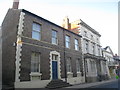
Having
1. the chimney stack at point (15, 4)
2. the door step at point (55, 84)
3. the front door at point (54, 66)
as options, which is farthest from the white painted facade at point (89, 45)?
the chimney stack at point (15, 4)

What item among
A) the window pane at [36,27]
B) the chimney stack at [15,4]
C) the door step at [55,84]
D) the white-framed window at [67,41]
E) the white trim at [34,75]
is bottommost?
the door step at [55,84]

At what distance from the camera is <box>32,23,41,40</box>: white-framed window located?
13.7 meters

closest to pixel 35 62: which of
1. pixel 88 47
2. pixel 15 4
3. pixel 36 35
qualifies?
pixel 36 35

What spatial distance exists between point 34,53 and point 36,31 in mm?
2516

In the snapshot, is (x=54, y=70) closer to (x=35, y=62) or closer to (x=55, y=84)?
(x=55, y=84)

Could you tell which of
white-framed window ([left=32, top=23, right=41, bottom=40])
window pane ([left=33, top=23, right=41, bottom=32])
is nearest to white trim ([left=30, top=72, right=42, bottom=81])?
white-framed window ([left=32, top=23, right=41, bottom=40])

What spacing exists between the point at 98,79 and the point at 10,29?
60.0 ft

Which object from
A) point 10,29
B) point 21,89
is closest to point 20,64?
point 21,89

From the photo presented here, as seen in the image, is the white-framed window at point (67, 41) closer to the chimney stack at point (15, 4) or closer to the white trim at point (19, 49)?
the white trim at point (19, 49)

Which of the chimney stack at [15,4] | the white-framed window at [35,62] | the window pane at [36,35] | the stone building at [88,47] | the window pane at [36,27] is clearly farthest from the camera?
the stone building at [88,47]

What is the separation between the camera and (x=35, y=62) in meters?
13.1

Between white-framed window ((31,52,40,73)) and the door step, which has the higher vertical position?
white-framed window ((31,52,40,73))

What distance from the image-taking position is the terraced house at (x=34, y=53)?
11.7 meters

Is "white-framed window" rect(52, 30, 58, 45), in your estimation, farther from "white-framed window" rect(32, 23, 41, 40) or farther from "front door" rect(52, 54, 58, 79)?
"white-framed window" rect(32, 23, 41, 40)
